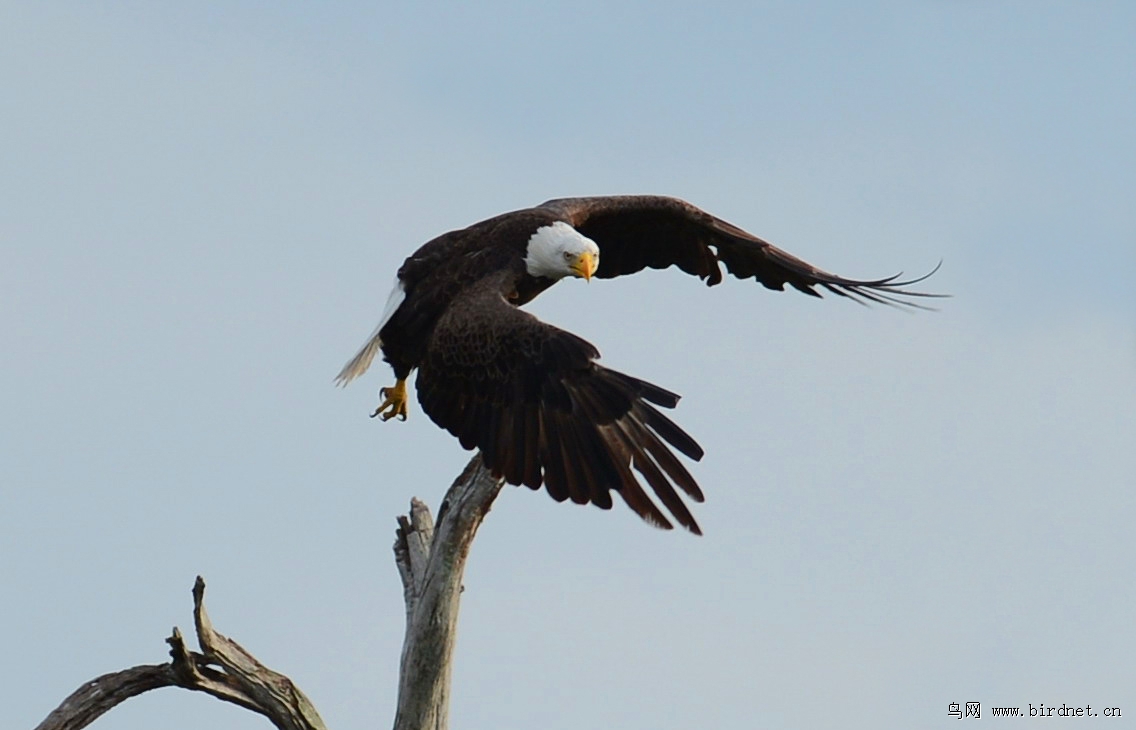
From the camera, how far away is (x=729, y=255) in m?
10.5

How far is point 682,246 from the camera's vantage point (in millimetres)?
10484

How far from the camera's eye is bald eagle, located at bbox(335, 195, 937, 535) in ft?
25.0

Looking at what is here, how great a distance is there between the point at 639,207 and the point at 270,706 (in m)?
3.47

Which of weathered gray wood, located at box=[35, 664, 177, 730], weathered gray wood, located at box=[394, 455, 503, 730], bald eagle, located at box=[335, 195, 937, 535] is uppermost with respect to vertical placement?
bald eagle, located at box=[335, 195, 937, 535]

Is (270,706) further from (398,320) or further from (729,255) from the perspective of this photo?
(729,255)

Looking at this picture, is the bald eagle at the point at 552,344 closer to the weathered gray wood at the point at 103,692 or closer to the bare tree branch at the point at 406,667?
the bare tree branch at the point at 406,667

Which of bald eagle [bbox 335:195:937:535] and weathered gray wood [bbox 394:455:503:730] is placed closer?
bald eagle [bbox 335:195:937:535]

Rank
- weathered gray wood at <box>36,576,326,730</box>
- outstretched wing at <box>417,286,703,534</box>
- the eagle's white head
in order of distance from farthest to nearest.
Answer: the eagle's white head
weathered gray wood at <box>36,576,326,730</box>
outstretched wing at <box>417,286,703,534</box>

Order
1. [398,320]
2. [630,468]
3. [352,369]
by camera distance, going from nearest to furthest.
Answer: [630,468] → [398,320] → [352,369]

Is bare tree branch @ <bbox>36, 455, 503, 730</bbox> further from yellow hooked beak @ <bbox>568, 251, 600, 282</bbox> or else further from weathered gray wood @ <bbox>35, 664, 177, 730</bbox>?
yellow hooked beak @ <bbox>568, 251, 600, 282</bbox>

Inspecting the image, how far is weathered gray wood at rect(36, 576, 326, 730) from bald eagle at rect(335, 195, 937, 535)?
148 centimetres

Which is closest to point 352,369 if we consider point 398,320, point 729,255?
point 398,320

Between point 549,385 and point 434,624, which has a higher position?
point 549,385

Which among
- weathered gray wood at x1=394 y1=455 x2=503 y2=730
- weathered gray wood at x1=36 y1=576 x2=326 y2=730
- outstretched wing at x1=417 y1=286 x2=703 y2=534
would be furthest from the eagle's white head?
weathered gray wood at x1=36 y1=576 x2=326 y2=730
